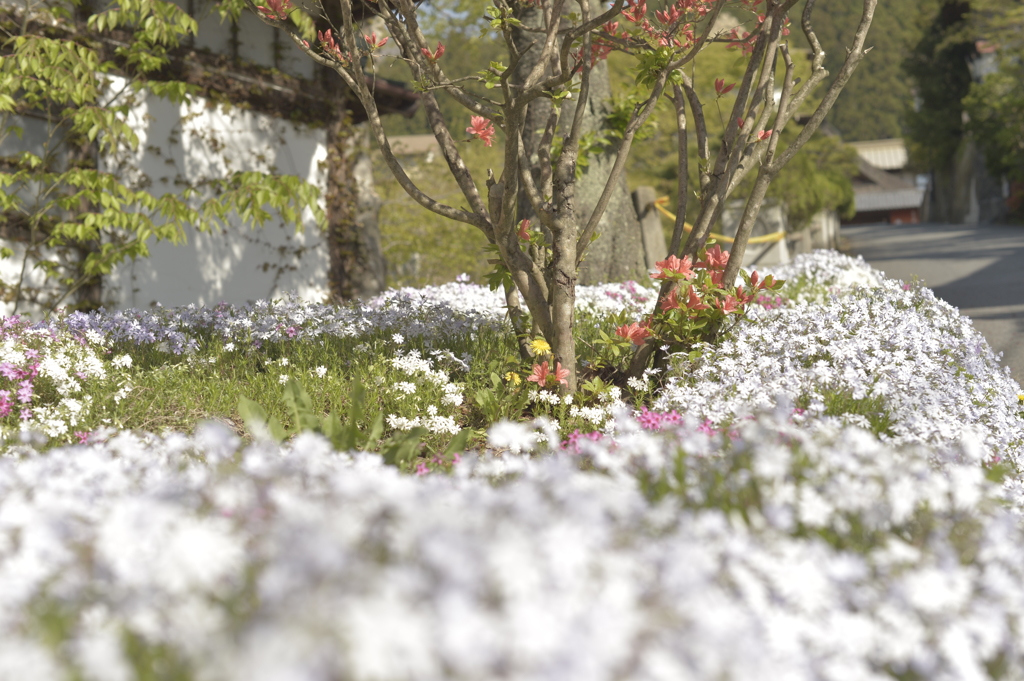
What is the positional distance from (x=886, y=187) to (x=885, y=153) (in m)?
5.24

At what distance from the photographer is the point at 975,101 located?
31594 mm

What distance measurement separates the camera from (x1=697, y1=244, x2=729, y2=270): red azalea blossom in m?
4.11

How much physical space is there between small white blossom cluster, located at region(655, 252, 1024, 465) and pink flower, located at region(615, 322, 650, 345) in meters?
0.29

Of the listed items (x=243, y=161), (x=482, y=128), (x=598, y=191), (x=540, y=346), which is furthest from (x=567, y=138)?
(x=243, y=161)

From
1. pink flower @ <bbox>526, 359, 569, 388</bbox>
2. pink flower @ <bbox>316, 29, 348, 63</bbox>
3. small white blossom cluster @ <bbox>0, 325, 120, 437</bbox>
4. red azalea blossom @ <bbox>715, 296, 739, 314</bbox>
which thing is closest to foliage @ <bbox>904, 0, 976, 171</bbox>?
red azalea blossom @ <bbox>715, 296, 739, 314</bbox>

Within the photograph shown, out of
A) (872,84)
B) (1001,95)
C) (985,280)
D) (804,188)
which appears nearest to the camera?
(985,280)

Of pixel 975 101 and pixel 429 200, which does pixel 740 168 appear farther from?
pixel 975 101

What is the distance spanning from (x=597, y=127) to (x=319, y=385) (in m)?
4.56

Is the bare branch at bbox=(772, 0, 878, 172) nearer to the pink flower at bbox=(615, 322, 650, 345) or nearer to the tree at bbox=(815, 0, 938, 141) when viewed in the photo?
the pink flower at bbox=(615, 322, 650, 345)

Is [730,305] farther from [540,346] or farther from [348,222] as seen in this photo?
[348,222]

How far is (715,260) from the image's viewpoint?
4.11 meters


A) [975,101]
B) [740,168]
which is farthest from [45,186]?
[975,101]

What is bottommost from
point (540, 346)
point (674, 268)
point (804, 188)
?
point (540, 346)

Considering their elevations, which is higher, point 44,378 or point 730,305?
point 730,305
